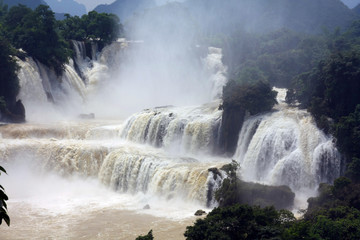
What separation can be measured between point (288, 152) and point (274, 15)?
5552 centimetres

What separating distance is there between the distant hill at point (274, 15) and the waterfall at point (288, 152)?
1751 inches

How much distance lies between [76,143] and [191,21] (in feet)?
120

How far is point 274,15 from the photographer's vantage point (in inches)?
2825

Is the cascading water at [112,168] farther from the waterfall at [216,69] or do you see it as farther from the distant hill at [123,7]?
the distant hill at [123,7]

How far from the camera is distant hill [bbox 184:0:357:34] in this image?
68125mm

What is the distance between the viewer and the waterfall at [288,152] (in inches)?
750

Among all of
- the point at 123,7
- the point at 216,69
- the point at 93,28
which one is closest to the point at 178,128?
the point at 216,69

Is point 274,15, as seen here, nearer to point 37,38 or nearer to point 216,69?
point 216,69

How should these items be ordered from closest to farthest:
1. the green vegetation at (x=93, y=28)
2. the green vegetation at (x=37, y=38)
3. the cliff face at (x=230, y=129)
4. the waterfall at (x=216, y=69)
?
1. the cliff face at (x=230, y=129)
2. the green vegetation at (x=37, y=38)
3. the waterfall at (x=216, y=69)
4. the green vegetation at (x=93, y=28)

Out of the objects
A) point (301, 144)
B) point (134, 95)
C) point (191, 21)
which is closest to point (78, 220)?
point (301, 144)

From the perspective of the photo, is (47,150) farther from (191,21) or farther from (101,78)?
(191,21)

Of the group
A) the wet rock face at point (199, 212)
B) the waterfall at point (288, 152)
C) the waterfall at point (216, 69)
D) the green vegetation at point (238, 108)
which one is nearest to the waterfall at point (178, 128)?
the green vegetation at point (238, 108)

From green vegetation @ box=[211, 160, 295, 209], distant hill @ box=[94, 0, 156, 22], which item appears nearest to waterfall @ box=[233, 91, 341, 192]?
green vegetation @ box=[211, 160, 295, 209]

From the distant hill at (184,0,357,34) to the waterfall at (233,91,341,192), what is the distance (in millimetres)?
44471
